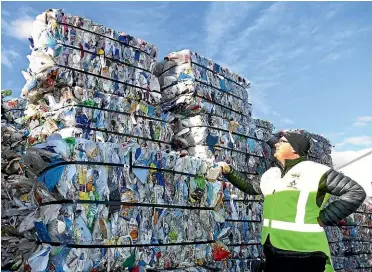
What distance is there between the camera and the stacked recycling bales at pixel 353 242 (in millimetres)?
5590

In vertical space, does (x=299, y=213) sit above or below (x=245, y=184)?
below

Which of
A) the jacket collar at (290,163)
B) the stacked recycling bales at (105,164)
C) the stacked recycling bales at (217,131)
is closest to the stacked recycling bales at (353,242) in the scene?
the stacked recycling bales at (217,131)

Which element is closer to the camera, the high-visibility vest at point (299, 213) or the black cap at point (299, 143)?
the high-visibility vest at point (299, 213)

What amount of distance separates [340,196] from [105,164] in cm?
144

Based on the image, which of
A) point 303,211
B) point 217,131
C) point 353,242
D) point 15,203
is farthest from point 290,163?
point 353,242

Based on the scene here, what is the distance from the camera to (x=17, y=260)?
317 cm

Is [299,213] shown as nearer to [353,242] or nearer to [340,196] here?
[340,196]

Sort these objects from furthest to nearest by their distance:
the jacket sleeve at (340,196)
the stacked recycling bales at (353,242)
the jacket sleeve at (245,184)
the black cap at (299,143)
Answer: the stacked recycling bales at (353,242)
the jacket sleeve at (245,184)
the black cap at (299,143)
the jacket sleeve at (340,196)

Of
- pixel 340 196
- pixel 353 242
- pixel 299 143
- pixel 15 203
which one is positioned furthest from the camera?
pixel 353 242

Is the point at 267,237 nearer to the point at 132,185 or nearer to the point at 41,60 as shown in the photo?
the point at 132,185

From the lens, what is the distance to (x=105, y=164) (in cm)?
281

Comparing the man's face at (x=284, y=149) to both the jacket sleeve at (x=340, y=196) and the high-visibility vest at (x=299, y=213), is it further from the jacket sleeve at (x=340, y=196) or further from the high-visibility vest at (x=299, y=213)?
the jacket sleeve at (x=340, y=196)

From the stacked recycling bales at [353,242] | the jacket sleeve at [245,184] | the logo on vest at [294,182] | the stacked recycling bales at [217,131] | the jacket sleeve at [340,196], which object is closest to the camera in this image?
the jacket sleeve at [340,196]

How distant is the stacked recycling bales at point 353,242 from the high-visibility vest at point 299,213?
3347mm
